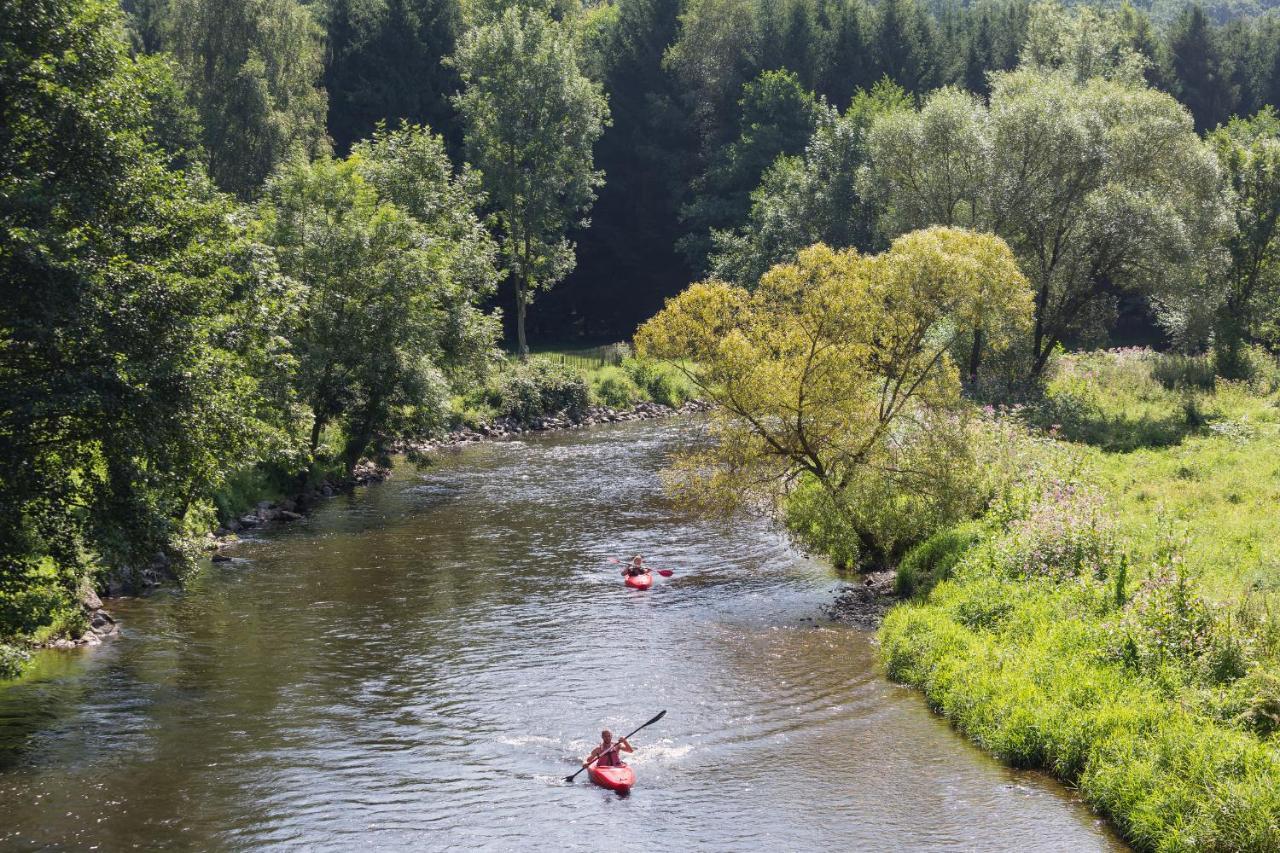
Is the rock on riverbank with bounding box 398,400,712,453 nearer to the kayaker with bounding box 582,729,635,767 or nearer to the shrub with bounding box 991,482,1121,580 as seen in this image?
the shrub with bounding box 991,482,1121,580

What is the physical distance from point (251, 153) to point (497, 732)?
5407cm

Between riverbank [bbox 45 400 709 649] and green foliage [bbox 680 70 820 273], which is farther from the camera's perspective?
green foliage [bbox 680 70 820 273]

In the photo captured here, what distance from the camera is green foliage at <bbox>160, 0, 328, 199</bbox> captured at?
63875 millimetres

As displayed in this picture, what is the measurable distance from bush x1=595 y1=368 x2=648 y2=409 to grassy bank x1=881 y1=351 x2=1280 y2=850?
117 ft

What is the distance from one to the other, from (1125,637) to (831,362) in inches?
414

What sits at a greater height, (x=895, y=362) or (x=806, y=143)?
(x=806, y=143)

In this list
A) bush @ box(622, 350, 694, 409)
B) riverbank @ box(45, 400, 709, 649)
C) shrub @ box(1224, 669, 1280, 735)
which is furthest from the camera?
bush @ box(622, 350, 694, 409)

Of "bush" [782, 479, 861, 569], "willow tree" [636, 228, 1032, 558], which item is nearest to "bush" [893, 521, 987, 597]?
"willow tree" [636, 228, 1032, 558]

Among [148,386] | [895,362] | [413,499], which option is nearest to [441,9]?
[413,499]

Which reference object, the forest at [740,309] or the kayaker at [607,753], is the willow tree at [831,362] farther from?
the kayaker at [607,753]

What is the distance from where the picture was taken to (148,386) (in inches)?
712

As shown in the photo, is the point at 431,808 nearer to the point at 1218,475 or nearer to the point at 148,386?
the point at 148,386

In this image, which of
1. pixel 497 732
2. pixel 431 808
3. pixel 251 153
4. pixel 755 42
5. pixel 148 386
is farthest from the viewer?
pixel 755 42

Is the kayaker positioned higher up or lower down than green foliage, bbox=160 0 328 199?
lower down
